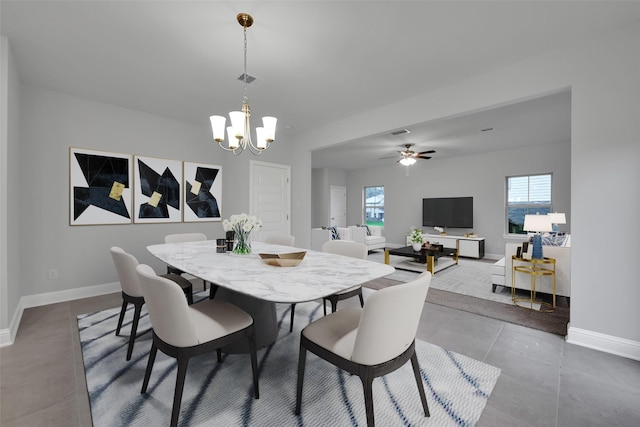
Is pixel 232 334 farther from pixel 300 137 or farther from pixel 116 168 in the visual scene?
pixel 300 137

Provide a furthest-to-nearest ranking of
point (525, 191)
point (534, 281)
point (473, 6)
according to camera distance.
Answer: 1. point (525, 191)
2. point (534, 281)
3. point (473, 6)

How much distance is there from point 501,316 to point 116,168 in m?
4.85

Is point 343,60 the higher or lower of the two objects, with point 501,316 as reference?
higher

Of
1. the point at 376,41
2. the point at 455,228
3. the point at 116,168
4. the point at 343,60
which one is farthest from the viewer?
the point at 455,228

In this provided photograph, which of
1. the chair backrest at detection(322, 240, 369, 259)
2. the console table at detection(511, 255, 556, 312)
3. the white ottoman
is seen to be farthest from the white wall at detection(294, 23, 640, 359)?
the chair backrest at detection(322, 240, 369, 259)

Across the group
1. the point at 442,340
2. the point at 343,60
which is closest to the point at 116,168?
the point at 343,60

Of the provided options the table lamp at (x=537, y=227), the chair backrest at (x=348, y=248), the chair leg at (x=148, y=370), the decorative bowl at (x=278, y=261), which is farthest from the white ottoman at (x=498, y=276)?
the chair leg at (x=148, y=370)

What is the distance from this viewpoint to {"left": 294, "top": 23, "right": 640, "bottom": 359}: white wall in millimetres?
2125

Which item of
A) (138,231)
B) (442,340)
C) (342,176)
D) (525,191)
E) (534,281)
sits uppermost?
(342,176)

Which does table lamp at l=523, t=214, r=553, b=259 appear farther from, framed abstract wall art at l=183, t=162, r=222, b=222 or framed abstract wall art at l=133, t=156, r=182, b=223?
framed abstract wall art at l=133, t=156, r=182, b=223

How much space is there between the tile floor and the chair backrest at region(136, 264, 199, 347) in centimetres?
69

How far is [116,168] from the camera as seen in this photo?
3.63 m

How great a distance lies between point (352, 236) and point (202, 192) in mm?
3732

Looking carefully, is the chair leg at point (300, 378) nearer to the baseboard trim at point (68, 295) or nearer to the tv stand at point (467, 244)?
the baseboard trim at point (68, 295)
